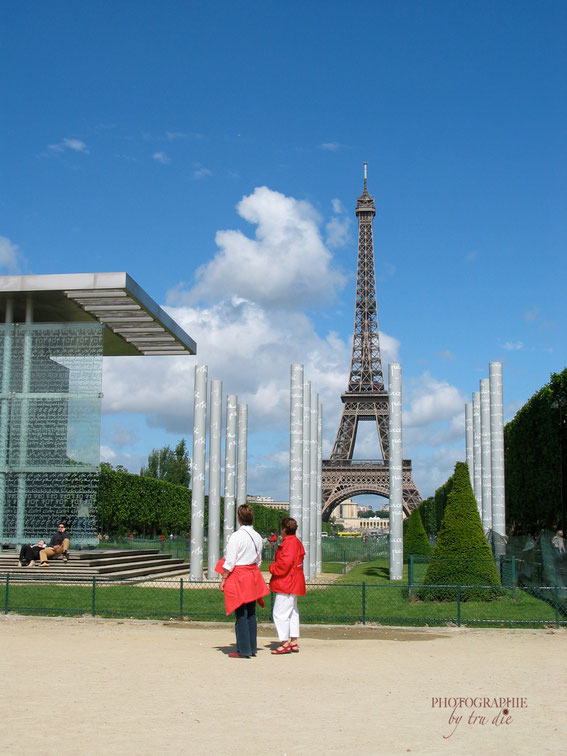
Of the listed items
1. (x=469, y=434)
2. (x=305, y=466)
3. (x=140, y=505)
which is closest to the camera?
(x=305, y=466)

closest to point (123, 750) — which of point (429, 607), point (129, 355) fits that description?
point (429, 607)

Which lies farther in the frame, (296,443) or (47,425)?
(296,443)

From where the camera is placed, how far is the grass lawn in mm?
13391

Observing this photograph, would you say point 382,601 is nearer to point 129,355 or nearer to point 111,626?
point 111,626

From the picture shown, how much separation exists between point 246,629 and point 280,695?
2.01 metres

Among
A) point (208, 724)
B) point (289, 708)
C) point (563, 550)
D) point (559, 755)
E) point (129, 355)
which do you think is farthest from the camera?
point (129, 355)

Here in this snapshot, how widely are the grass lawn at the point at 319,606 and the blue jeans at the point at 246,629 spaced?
3.29 metres

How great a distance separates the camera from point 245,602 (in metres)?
9.30

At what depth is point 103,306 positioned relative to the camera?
2400 cm

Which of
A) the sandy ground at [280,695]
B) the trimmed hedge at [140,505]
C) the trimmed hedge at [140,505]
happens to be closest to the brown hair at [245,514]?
the sandy ground at [280,695]

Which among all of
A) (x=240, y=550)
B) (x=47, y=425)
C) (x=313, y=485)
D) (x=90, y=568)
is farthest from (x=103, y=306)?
(x=240, y=550)

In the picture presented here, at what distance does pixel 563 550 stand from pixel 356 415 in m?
60.7

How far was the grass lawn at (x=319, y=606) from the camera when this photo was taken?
1339 cm

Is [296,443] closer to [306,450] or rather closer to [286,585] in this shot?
[306,450]
